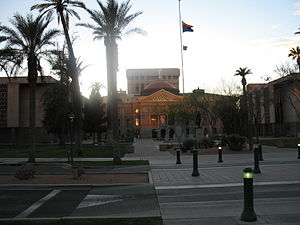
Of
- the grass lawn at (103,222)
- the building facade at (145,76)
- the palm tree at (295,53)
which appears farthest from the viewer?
the building facade at (145,76)

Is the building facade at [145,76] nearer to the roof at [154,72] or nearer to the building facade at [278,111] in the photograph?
the roof at [154,72]

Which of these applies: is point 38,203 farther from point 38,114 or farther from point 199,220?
point 38,114

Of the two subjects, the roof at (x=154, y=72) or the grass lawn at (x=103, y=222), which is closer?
the grass lawn at (x=103, y=222)

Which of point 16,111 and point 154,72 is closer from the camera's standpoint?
point 16,111

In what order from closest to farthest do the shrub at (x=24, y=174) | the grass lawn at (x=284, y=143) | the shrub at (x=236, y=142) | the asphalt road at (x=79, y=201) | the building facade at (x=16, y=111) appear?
the asphalt road at (x=79, y=201) < the shrub at (x=24, y=174) < the shrub at (x=236, y=142) < the grass lawn at (x=284, y=143) < the building facade at (x=16, y=111)

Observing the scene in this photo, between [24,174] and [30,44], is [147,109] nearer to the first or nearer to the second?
[30,44]

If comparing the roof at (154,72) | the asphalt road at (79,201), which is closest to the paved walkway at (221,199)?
the asphalt road at (79,201)

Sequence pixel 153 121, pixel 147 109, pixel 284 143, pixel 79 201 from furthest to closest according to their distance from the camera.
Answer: pixel 153 121
pixel 147 109
pixel 284 143
pixel 79 201

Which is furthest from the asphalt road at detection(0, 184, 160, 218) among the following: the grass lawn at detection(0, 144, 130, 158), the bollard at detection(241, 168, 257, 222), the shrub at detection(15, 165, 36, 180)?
the grass lawn at detection(0, 144, 130, 158)

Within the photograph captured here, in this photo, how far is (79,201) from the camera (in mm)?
9406

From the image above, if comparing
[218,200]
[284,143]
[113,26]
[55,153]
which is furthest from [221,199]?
[284,143]

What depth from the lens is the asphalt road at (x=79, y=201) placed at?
7898 mm

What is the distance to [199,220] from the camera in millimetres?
6930

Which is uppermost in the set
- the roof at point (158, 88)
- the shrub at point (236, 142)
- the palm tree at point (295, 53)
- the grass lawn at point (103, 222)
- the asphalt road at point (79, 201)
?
the roof at point (158, 88)
